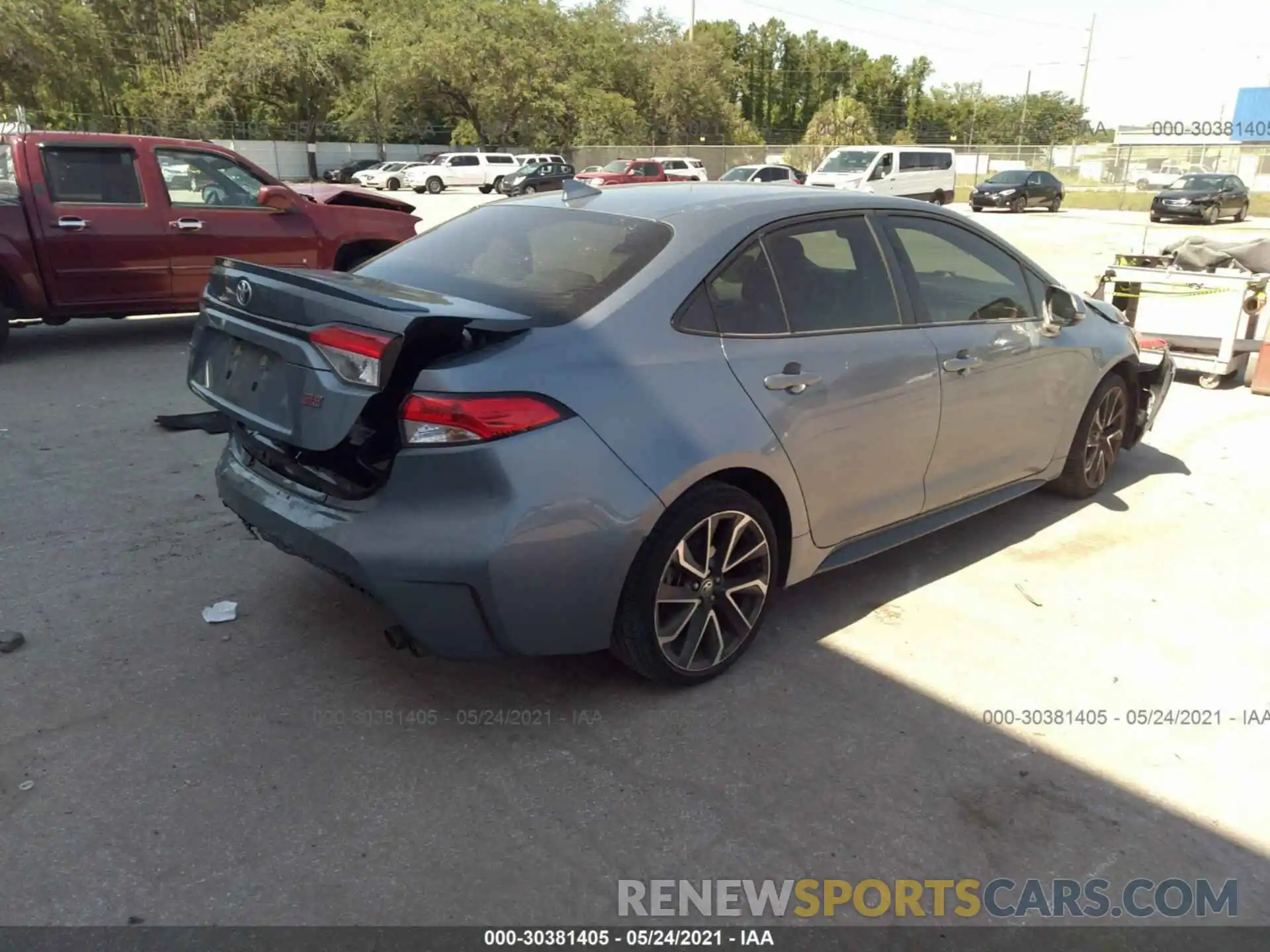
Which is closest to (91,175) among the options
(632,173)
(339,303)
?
(339,303)

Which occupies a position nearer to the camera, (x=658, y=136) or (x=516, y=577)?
(x=516, y=577)

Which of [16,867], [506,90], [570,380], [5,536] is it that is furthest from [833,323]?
[506,90]

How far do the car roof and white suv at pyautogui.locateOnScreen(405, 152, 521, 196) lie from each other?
37790mm

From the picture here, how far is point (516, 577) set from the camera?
2840 mm

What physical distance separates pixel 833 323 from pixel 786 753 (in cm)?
162

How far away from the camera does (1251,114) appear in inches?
2344

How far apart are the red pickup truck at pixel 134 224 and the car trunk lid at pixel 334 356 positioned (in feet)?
18.4

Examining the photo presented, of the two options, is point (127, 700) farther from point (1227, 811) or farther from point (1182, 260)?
point (1182, 260)

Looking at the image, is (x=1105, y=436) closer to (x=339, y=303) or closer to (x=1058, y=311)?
(x=1058, y=311)

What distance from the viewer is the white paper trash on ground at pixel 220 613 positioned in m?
3.76

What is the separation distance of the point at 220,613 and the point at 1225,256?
28.1 feet

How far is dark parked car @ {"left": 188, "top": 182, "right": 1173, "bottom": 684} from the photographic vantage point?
283 cm

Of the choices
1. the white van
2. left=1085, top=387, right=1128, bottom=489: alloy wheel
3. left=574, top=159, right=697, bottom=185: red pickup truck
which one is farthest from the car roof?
left=574, top=159, right=697, bottom=185: red pickup truck
